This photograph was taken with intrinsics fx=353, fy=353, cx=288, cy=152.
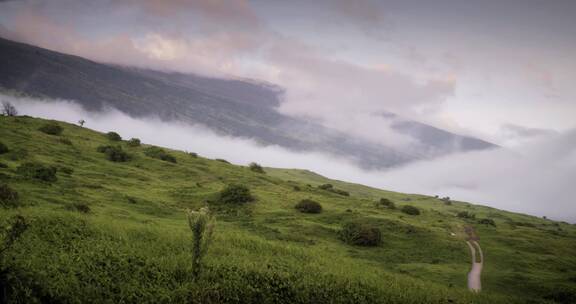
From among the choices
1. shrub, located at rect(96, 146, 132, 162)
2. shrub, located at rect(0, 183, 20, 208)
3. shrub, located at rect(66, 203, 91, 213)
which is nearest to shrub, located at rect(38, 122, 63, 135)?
shrub, located at rect(96, 146, 132, 162)

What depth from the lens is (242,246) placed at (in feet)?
80.7

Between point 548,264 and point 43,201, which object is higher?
point 548,264

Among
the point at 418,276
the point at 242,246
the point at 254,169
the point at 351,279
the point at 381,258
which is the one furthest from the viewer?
the point at 254,169

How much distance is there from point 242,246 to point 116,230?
26.6ft

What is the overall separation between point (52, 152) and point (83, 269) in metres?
44.9

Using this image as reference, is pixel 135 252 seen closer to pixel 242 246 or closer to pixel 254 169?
pixel 242 246

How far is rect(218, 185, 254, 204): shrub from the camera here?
4550 centimetres

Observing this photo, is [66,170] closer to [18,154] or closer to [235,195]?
[18,154]

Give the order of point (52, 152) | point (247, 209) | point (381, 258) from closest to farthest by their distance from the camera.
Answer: point (381, 258), point (247, 209), point (52, 152)

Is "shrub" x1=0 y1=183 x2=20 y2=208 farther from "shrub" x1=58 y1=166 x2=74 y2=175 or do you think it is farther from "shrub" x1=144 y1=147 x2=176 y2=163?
"shrub" x1=144 y1=147 x2=176 y2=163

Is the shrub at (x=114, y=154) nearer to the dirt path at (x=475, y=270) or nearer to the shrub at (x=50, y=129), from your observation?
the shrub at (x=50, y=129)

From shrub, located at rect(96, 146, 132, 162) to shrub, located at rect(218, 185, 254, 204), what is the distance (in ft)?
80.6

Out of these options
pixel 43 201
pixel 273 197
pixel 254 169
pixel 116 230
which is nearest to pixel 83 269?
pixel 116 230

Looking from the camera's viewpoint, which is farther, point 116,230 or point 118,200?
point 118,200
